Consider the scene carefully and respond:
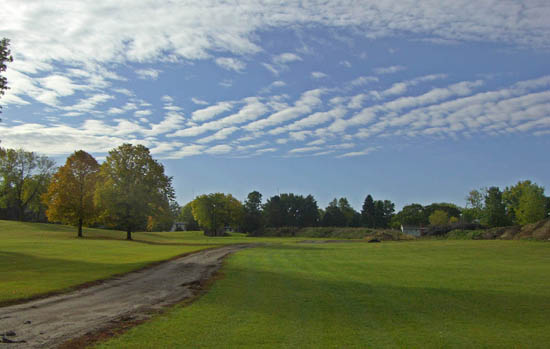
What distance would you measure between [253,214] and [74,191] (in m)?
78.0

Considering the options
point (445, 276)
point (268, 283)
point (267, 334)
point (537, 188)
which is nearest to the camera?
point (267, 334)

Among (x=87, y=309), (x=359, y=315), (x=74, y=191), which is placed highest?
(x=74, y=191)

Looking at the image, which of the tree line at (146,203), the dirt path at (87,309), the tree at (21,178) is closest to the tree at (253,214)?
the tree line at (146,203)

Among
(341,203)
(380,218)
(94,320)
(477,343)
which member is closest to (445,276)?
(477,343)

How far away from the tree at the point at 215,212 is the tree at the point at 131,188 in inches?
1998

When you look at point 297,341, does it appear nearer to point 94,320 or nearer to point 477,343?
point 477,343

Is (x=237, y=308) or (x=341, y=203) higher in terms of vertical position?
(x=341, y=203)

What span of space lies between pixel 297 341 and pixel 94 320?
574 cm

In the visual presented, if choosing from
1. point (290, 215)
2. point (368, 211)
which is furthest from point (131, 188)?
point (368, 211)

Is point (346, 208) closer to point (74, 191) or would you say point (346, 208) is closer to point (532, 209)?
point (532, 209)

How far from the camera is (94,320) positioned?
10.6m

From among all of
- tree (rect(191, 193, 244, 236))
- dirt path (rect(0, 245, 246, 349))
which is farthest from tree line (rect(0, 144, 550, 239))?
dirt path (rect(0, 245, 246, 349))

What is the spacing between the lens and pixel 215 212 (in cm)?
11144

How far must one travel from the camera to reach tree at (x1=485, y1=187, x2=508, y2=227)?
320ft
